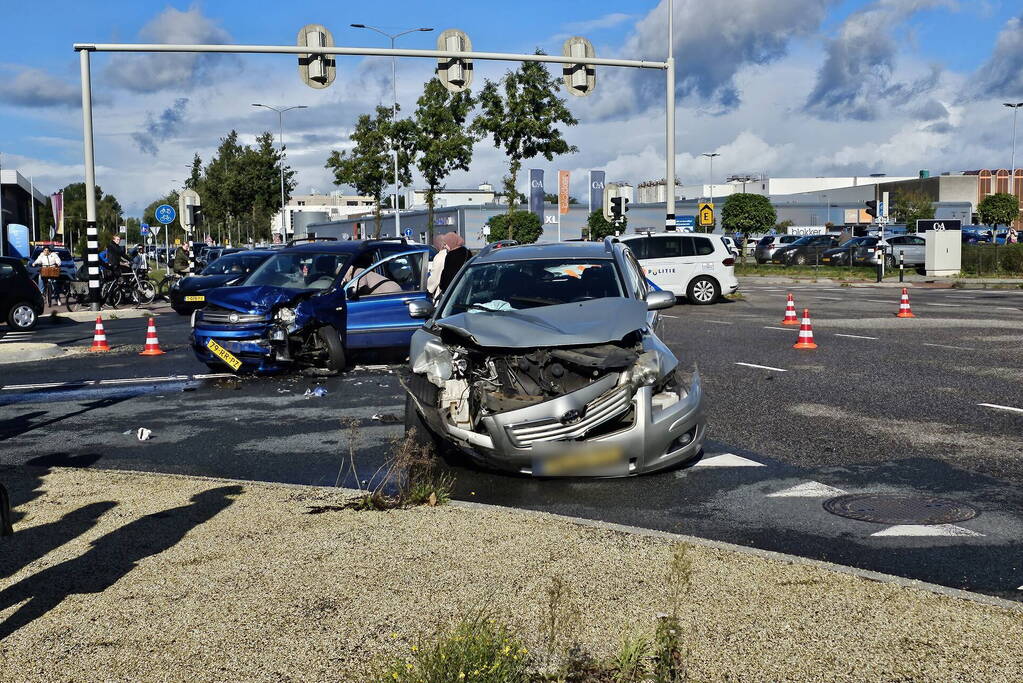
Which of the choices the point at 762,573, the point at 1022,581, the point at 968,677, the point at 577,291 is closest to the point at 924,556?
the point at 1022,581

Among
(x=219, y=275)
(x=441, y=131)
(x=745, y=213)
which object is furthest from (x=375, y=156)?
(x=219, y=275)

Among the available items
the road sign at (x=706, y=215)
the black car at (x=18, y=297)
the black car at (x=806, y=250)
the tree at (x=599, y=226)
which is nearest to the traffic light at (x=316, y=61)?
the black car at (x=18, y=297)

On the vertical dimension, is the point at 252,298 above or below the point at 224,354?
above

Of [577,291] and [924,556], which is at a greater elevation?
[577,291]

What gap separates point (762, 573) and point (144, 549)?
314cm

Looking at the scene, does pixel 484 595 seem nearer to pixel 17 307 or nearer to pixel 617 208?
pixel 17 307

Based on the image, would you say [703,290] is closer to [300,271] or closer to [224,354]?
[300,271]

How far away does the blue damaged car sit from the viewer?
13758mm

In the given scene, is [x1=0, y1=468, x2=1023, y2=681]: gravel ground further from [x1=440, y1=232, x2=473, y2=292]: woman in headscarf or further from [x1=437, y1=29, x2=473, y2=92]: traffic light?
[x1=437, y1=29, x2=473, y2=92]: traffic light

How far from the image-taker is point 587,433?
23.4ft

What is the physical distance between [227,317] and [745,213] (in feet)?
183

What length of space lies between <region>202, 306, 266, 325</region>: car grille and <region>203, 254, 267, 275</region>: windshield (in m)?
14.5

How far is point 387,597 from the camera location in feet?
15.9

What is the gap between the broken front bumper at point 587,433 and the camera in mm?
7102
